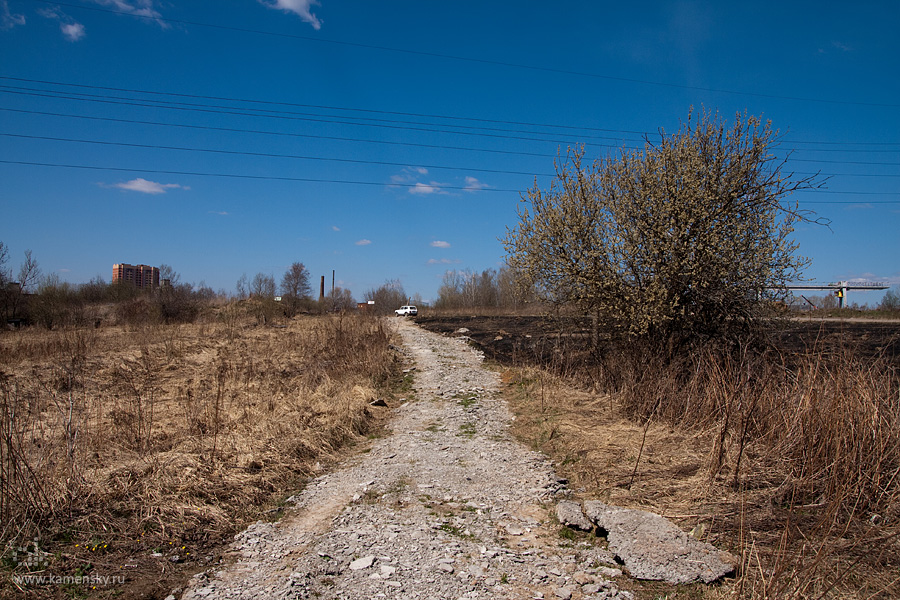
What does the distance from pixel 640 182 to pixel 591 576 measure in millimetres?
8466

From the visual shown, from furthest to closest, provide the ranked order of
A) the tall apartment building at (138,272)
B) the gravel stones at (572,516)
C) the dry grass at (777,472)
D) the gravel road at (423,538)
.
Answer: the tall apartment building at (138,272) < the gravel stones at (572,516) < the gravel road at (423,538) < the dry grass at (777,472)

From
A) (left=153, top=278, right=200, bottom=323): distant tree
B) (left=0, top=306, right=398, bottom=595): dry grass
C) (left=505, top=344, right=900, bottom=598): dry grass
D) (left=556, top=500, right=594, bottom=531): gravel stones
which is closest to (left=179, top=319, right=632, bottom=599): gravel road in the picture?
(left=556, top=500, right=594, bottom=531): gravel stones

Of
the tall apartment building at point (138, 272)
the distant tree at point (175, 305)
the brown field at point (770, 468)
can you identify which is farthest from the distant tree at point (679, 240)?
the tall apartment building at point (138, 272)

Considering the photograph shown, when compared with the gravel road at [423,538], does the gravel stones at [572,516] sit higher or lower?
higher

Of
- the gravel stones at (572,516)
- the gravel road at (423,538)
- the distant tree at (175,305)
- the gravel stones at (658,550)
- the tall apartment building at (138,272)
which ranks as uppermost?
the tall apartment building at (138,272)

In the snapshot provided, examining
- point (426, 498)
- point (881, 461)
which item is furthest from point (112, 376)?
point (881, 461)

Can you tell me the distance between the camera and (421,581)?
3.41 meters

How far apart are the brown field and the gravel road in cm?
57

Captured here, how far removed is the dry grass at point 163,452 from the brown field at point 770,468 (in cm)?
337

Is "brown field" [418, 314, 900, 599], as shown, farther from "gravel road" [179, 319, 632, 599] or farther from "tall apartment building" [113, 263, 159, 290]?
"tall apartment building" [113, 263, 159, 290]

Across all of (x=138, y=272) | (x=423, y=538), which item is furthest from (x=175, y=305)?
(x=423, y=538)

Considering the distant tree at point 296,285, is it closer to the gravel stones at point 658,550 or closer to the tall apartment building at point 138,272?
the tall apartment building at point 138,272

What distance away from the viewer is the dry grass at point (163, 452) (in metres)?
3.72

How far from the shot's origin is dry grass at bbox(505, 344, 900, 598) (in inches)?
125
